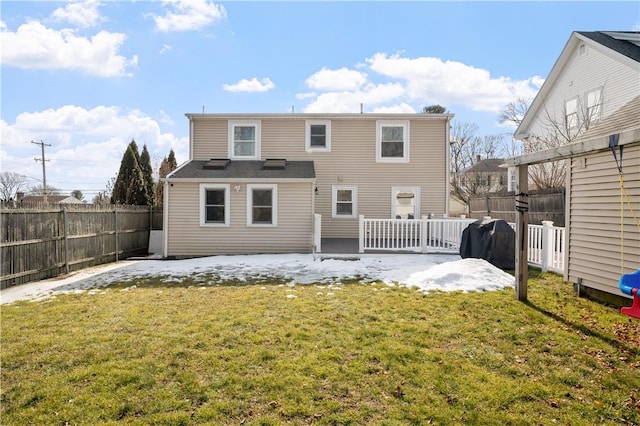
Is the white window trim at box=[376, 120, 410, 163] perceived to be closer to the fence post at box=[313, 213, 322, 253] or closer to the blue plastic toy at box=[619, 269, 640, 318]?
the fence post at box=[313, 213, 322, 253]

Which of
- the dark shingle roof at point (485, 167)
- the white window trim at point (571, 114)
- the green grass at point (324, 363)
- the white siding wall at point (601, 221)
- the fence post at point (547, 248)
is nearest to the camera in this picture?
the green grass at point (324, 363)

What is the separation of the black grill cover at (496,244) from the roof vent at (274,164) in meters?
7.25

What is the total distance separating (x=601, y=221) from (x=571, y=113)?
39.3 feet

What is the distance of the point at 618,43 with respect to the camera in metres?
13.5

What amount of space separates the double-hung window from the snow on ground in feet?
5.83

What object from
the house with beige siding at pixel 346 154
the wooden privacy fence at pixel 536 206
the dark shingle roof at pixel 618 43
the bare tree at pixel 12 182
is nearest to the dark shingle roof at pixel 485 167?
the wooden privacy fence at pixel 536 206

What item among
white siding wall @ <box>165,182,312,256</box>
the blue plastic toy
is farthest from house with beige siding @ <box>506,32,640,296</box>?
white siding wall @ <box>165,182,312,256</box>

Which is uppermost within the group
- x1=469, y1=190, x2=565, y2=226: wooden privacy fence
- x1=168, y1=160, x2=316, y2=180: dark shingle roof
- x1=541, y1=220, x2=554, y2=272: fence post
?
x1=168, y1=160, x2=316, y2=180: dark shingle roof

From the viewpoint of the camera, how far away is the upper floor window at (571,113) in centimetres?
1499

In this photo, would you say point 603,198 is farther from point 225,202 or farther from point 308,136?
point 308,136

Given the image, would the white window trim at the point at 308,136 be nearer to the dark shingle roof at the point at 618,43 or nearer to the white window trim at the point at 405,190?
the white window trim at the point at 405,190

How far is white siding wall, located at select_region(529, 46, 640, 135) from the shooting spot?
1261 cm

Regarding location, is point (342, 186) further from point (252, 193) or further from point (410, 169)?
point (252, 193)

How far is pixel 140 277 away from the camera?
28.1ft
